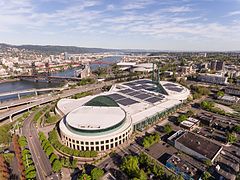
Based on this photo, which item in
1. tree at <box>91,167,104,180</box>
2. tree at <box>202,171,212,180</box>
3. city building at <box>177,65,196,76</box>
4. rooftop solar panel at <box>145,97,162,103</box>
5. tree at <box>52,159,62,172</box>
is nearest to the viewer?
tree at <box>91,167,104,180</box>

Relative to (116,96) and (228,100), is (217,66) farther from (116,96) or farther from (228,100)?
(116,96)

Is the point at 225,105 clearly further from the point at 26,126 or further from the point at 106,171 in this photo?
the point at 26,126

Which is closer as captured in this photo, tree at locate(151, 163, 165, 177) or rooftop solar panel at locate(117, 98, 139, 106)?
tree at locate(151, 163, 165, 177)

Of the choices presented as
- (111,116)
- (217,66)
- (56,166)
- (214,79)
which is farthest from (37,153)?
(217,66)

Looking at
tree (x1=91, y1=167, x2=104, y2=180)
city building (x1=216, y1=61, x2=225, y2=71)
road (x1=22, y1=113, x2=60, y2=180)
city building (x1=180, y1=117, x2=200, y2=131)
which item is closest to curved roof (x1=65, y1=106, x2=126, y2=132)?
road (x1=22, y1=113, x2=60, y2=180)

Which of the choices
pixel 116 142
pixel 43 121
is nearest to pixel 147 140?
pixel 116 142

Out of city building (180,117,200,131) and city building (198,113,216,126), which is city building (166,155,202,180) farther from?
city building (198,113,216,126)

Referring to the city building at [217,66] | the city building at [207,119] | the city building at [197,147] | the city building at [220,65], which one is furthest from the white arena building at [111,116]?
the city building at [217,66]
